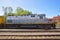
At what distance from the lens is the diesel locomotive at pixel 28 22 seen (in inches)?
646

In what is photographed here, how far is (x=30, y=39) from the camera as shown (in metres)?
4.46

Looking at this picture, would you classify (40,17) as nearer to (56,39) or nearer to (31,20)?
(31,20)

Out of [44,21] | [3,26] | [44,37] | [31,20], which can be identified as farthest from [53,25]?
[44,37]

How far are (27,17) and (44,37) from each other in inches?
524

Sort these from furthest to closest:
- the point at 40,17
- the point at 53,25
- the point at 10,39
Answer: the point at 40,17 < the point at 53,25 < the point at 10,39

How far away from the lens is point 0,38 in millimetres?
4535

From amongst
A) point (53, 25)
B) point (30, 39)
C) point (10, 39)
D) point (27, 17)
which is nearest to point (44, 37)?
point (30, 39)

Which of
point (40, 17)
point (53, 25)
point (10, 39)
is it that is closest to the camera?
point (10, 39)

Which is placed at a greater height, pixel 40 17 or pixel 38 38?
pixel 40 17

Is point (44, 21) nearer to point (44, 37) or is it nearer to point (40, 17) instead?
point (40, 17)

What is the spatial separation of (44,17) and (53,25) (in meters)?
1.92

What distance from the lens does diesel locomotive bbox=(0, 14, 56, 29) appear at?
16406 millimetres

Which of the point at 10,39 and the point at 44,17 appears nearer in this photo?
the point at 10,39

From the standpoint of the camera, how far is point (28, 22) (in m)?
16.9
